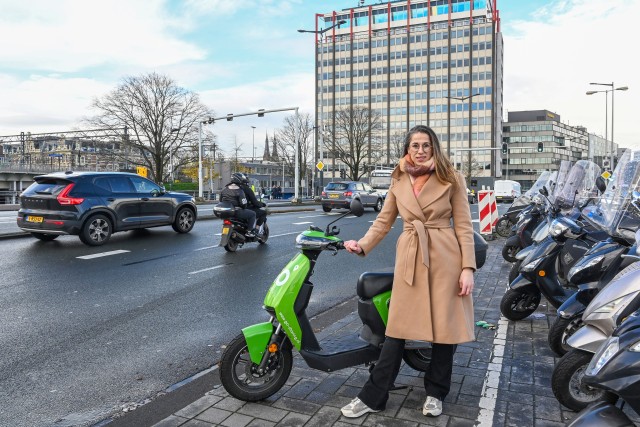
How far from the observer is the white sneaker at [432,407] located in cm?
330

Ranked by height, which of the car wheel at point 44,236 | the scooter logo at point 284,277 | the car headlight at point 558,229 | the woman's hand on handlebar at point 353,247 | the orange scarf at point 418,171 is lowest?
the car wheel at point 44,236

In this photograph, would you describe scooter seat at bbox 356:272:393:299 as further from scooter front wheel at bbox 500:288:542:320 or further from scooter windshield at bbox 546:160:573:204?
scooter windshield at bbox 546:160:573:204

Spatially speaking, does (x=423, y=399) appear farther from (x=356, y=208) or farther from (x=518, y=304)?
(x=518, y=304)

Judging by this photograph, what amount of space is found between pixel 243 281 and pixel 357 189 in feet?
63.3

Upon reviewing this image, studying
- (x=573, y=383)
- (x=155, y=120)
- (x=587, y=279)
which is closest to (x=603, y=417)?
(x=573, y=383)

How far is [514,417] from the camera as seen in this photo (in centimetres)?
331

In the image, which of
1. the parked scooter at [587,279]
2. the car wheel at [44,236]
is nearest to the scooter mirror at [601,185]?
the parked scooter at [587,279]

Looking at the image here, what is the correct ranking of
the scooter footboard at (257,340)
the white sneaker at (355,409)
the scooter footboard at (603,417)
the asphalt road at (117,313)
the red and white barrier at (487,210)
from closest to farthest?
1. the scooter footboard at (603,417)
2. the white sneaker at (355,409)
3. the scooter footboard at (257,340)
4. the asphalt road at (117,313)
5. the red and white barrier at (487,210)

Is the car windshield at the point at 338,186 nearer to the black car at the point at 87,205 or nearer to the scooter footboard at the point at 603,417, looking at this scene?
the black car at the point at 87,205

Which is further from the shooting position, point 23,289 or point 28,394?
point 23,289

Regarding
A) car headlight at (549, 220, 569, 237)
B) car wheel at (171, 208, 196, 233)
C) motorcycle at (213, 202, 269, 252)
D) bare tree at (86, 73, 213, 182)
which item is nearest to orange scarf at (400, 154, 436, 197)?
car headlight at (549, 220, 569, 237)

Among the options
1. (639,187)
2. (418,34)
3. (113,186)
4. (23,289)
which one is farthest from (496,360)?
(418,34)

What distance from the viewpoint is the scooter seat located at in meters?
3.57

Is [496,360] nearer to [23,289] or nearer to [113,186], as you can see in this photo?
[23,289]
